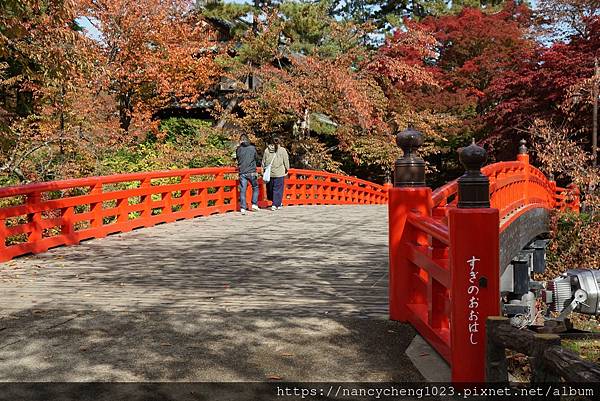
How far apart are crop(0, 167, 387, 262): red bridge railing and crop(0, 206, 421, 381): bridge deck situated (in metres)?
0.48

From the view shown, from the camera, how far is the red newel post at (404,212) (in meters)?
5.21

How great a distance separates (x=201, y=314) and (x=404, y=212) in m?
1.91

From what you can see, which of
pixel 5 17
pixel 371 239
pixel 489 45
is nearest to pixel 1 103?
pixel 5 17

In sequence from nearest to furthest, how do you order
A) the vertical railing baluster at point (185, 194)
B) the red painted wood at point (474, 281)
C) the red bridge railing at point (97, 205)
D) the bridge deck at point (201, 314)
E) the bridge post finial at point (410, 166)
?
the red painted wood at point (474, 281), the bridge deck at point (201, 314), the bridge post finial at point (410, 166), the red bridge railing at point (97, 205), the vertical railing baluster at point (185, 194)

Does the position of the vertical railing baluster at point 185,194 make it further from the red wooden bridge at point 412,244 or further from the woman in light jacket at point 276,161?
the woman in light jacket at point 276,161

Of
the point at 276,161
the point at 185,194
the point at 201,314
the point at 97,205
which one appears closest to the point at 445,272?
the point at 201,314

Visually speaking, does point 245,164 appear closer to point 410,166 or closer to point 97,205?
point 97,205

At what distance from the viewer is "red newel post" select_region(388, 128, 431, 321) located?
17.1ft

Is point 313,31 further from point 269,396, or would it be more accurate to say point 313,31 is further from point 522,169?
point 269,396

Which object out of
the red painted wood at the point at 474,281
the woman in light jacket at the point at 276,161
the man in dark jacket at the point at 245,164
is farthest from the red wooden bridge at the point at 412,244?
the woman in light jacket at the point at 276,161

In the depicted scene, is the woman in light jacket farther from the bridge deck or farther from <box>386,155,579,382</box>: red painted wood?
<box>386,155,579,382</box>: red painted wood

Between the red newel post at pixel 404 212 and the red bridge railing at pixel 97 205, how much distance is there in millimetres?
5881

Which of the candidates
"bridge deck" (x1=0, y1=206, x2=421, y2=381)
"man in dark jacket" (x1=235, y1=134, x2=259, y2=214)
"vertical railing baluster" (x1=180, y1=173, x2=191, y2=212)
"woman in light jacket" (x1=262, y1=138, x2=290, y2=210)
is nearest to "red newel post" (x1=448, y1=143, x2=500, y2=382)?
"bridge deck" (x1=0, y1=206, x2=421, y2=381)

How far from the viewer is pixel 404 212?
5.27 metres
